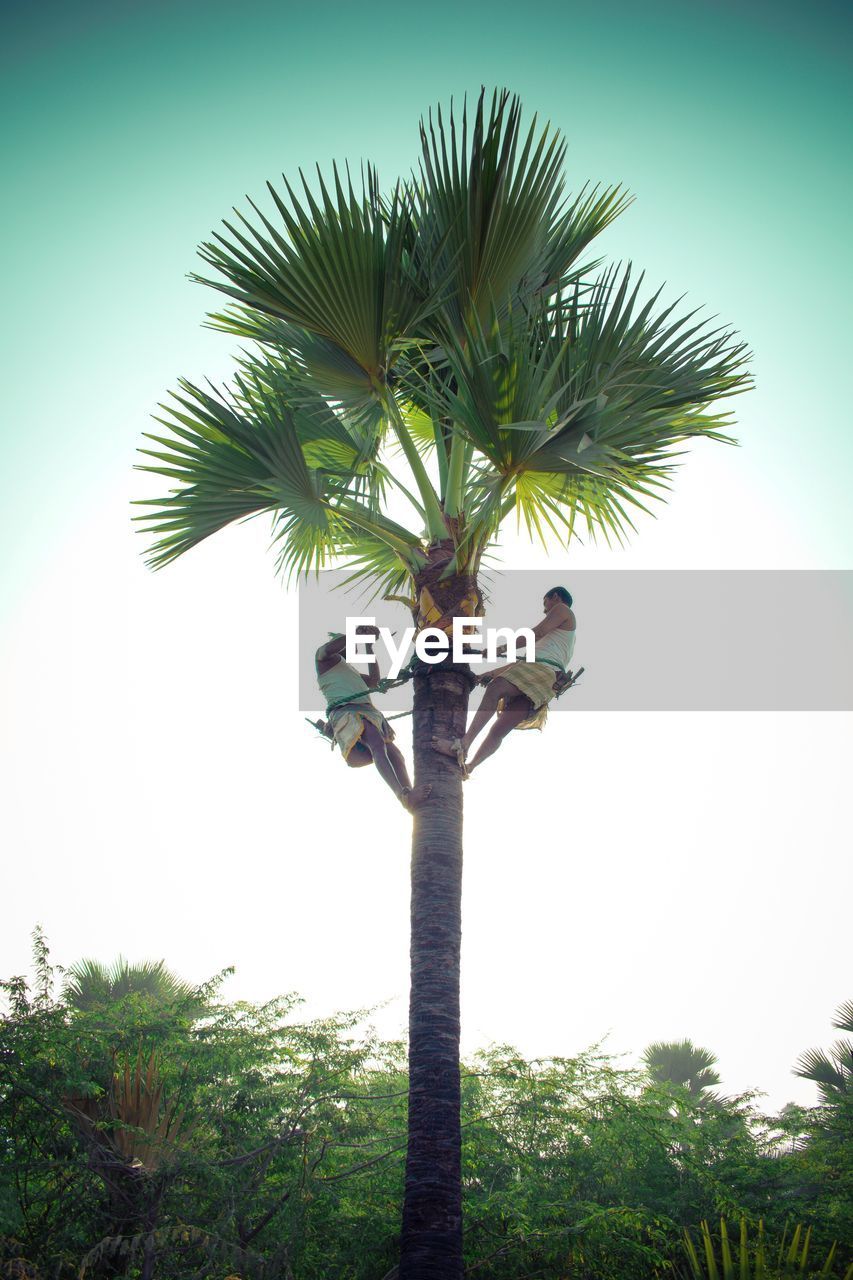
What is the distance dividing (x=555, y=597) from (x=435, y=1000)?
3.28 meters

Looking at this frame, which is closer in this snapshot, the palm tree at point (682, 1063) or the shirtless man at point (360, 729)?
the shirtless man at point (360, 729)

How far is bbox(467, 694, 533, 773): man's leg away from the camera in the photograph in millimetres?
6195

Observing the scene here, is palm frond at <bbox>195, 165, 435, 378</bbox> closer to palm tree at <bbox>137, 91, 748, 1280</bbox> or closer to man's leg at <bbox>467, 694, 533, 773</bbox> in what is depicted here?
palm tree at <bbox>137, 91, 748, 1280</bbox>

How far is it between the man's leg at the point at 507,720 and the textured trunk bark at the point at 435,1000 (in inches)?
14.3

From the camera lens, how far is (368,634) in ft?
22.4

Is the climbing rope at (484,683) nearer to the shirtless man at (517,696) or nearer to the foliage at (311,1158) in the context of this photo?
the shirtless man at (517,696)

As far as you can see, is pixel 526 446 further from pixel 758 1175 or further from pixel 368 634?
pixel 758 1175

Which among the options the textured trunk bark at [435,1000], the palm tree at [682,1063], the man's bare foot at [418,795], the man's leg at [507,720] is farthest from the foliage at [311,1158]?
the palm tree at [682,1063]

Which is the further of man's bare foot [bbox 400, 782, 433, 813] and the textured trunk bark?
man's bare foot [bbox 400, 782, 433, 813]

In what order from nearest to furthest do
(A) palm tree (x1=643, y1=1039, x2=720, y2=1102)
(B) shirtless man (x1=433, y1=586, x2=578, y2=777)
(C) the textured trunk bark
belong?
1. (C) the textured trunk bark
2. (B) shirtless man (x1=433, y1=586, x2=578, y2=777)
3. (A) palm tree (x1=643, y1=1039, x2=720, y2=1102)

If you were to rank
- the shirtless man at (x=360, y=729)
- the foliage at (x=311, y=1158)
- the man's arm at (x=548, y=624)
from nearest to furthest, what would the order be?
the foliage at (x=311, y=1158)
the shirtless man at (x=360, y=729)
the man's arm at (x=548, y=624)

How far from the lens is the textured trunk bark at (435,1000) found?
4.37 meters

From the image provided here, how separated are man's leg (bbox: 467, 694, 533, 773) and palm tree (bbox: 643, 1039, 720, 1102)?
46.4 feet

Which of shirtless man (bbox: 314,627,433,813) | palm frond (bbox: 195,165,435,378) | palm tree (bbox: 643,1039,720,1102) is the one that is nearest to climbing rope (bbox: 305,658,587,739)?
shirtless man (bbox: 314,627,433,813)
